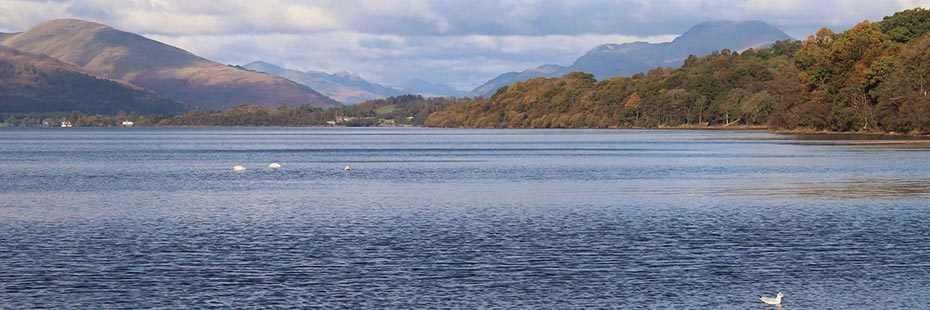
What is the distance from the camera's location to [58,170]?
3506 inches

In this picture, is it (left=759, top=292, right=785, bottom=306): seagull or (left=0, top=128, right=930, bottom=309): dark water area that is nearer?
(left=759, top=292, right=785, bottom=306): seagull

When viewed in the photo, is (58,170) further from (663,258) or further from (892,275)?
(892,275)

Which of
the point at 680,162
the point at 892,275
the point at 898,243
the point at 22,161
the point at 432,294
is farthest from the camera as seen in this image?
the point at 22,161

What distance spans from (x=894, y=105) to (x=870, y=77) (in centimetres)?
566

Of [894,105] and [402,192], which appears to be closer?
[402,192]

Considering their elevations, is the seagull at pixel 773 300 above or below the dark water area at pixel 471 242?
above

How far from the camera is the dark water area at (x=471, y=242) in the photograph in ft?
92.3

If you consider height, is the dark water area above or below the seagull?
below

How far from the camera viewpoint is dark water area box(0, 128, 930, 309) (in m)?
28.1

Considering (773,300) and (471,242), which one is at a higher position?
(773,300)

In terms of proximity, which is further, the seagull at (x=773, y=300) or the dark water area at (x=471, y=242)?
the dark water area at (x=471, y=242)

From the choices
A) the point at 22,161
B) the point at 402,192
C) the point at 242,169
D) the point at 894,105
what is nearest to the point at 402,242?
the point at 402,192

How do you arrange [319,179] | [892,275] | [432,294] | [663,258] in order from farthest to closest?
1. [319,179]
2. [663,258]
3. [892,275]
4. [432,294]

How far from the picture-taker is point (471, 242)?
37.8 m
